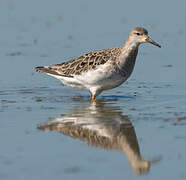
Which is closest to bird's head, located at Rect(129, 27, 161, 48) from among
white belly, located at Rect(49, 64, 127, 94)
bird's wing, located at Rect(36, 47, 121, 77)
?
bird's wing, located at Rect(36, 47, 121, 77)

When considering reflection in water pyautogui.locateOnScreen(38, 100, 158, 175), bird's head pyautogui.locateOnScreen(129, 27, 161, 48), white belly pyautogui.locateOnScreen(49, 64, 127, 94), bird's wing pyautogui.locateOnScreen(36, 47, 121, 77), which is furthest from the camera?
bird's head pyautogui.locateOnScreen(129, 27, 161, 48)

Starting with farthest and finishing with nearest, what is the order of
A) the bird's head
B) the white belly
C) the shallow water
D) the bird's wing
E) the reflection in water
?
the bird's head
the bird's wing
the white belly
the reflection in water
the shallow water

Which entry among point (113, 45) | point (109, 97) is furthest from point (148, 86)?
point (113, 45)

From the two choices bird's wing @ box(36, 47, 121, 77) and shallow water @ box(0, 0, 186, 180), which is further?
bird's wing @ box(36, 47, 121, 77)

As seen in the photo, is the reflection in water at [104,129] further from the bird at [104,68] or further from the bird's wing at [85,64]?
the bird's wing at [85,64]

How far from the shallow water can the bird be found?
448 millimetres

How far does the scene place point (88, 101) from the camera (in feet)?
46.1

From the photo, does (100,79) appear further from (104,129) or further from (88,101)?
(104,129)

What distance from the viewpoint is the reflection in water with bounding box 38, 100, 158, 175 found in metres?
9.51

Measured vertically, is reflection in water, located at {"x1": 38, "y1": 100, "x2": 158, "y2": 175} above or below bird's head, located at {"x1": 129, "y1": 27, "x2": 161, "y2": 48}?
below

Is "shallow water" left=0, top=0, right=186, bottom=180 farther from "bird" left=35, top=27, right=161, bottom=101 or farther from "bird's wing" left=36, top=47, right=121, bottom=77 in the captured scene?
"bird's wing" left=36, top=47, right=121, bottom=77

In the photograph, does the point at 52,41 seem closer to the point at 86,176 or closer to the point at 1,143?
the point at 1,143

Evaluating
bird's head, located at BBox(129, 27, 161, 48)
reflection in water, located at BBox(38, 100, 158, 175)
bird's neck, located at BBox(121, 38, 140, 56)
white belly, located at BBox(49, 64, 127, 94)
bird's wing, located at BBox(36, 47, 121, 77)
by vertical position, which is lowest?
reflection in water, located at BBox(38, 100, 158, 175)

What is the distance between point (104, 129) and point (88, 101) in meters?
3.17
